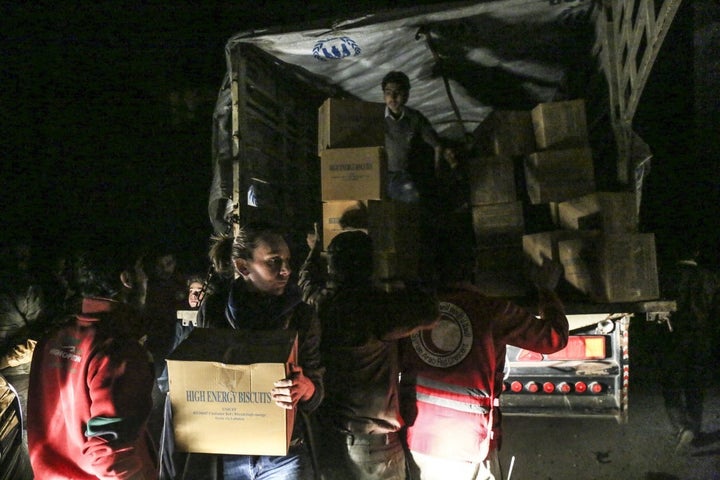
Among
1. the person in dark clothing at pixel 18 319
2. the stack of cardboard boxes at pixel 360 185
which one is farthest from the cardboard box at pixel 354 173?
the person in dark clothing at pixel 18 319

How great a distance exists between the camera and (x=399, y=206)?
372 centimetres

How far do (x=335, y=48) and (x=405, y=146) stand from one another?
103 centimetres

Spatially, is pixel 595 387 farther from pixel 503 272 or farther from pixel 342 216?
pixel 342 216

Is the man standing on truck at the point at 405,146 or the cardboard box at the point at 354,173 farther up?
the man standing on truck at the point at 405,146

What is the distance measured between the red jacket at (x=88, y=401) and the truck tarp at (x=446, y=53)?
216 cm

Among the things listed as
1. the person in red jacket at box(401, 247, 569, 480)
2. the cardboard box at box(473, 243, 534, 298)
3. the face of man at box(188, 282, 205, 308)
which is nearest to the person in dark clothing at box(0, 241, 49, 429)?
the face of man at box(188, 282, 205, 308)

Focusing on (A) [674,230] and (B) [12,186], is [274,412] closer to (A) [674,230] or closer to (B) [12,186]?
(A) [674,230]

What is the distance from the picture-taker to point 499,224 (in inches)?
146

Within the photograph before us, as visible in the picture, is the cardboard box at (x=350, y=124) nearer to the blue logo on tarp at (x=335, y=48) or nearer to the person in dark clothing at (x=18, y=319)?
the blue logo on tarp at (x=335, y=48)

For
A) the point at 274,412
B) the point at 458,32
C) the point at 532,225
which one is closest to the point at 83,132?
the point at 458,32

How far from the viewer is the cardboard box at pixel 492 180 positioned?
12.3 ft

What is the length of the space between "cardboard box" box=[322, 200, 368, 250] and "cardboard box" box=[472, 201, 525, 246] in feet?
2.92

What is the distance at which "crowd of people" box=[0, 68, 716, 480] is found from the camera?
190 centimetres

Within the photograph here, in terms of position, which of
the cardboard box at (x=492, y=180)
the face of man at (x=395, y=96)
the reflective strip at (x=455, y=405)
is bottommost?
the reflective strip at (x=455, y=405)
